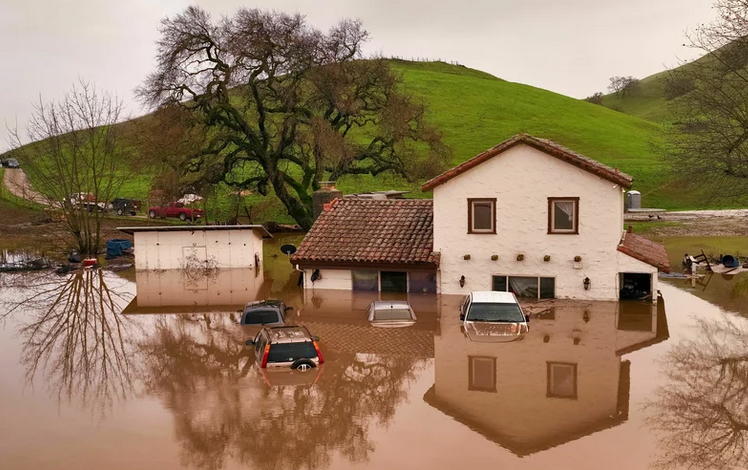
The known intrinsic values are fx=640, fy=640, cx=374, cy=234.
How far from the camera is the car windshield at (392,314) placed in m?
23.5

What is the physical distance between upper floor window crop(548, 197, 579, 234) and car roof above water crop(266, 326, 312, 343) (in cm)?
1263

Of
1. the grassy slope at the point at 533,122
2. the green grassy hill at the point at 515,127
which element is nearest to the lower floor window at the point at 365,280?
the green grassy hill at the point at 515,127

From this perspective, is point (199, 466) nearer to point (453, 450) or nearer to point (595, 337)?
point (453, 450)

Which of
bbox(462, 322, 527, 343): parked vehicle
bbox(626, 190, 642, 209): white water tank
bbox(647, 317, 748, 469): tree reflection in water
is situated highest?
bbox(626, 190, 642, 209): white water tank

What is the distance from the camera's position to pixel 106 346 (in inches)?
852

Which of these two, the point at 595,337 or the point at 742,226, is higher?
the point at 742,226

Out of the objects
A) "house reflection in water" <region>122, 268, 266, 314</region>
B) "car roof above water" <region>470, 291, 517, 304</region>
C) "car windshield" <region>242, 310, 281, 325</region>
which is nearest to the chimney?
"house reflection in water" <region>122, 268, 266, 314</region>

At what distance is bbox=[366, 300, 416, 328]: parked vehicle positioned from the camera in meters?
23.4

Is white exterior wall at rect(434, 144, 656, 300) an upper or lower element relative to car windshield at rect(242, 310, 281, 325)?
upper

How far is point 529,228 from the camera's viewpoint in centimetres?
→ 2695

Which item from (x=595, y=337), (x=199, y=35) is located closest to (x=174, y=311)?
(x=595, y=337)

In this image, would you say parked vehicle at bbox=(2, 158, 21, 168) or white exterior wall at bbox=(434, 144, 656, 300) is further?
parked vehicle at bbox=(2, 158, 21, 168)

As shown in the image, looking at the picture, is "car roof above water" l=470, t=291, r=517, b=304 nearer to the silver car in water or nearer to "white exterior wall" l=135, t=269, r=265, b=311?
the silver car in water

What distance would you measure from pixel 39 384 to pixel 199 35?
32.6 meters
